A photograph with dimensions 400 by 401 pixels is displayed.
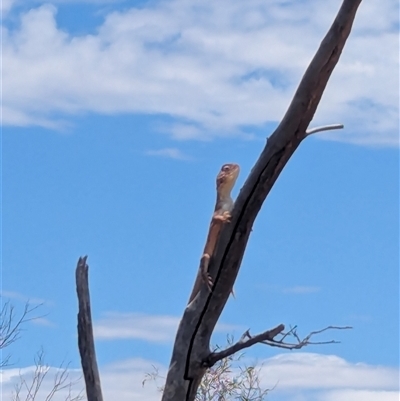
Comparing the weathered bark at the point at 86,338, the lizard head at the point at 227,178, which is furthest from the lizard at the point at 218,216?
the weathered bark at the point at 86,338

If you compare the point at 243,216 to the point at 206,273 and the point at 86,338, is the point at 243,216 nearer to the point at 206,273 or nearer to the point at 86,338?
the point at 206,273

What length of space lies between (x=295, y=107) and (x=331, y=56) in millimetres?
442

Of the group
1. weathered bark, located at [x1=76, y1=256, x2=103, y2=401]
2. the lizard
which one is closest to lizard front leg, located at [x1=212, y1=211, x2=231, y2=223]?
the lizard

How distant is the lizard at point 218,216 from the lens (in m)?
7.43

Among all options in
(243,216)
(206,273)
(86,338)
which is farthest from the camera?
(86,338)

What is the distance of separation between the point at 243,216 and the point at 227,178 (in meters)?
0.46

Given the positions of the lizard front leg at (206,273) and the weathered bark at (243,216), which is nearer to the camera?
the weathered bark at (243,216)

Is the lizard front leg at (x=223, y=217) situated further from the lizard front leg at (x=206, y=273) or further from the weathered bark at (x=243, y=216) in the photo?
the lizard front leg at (x=206, y=273)

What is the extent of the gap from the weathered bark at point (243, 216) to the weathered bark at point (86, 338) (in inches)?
26.6

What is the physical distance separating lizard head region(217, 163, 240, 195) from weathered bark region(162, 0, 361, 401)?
0.31 metres

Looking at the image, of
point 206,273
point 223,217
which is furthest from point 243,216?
point 206,273

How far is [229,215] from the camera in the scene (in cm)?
740

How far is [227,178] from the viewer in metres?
7.68

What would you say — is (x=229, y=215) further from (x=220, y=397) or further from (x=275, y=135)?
(x=220, y=397)
